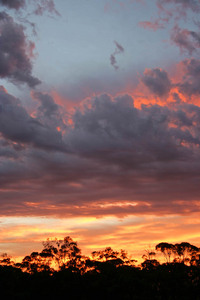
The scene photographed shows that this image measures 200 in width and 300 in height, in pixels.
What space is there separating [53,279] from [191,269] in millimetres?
24777

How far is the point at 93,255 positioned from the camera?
76.8 metres

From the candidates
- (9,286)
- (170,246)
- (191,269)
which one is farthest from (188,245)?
(9,286)

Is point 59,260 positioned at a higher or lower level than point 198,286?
higher

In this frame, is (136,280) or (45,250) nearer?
(136,280)

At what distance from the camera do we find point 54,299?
60.0 metres

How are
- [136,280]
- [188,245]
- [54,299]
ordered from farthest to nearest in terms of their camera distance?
[188,245]
[54,299]
[136,280]

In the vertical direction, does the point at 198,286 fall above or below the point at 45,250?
below

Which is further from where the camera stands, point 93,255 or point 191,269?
point 93,255

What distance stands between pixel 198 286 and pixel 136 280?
1038 centimetres

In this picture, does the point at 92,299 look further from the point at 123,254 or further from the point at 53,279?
the point at 123,254

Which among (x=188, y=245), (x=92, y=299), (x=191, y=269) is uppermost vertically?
(x=188, y=245)

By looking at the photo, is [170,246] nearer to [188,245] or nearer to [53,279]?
[188,245]

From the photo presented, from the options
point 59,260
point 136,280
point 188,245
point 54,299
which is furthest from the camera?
point 59,260

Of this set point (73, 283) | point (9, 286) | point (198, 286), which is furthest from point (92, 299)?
point (198, 286)
